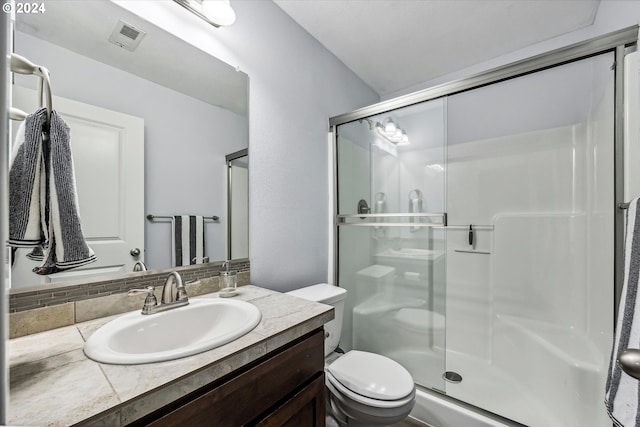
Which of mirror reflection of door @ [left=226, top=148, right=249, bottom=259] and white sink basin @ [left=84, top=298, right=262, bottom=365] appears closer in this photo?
white sink basin @ [left=84, top=298, right=262, bottom=365]

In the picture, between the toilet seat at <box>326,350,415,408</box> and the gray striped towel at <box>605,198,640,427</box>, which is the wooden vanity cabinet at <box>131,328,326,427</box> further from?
the gray striped towel at <box>605,198,640,427</box>

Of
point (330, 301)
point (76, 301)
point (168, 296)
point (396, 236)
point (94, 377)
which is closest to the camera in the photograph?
point (94, 377)

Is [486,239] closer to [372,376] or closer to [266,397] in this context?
[372,376]

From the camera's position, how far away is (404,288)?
1.82 metres

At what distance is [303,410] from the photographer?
2.83 ft

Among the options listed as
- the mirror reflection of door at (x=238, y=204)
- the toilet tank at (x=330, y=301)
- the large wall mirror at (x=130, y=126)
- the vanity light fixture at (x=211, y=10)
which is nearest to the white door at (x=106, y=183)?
the large wall mirror at (x=130, y=126)

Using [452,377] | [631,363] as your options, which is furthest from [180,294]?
[452,377]

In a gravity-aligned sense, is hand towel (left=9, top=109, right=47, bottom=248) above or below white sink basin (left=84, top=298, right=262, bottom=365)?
above

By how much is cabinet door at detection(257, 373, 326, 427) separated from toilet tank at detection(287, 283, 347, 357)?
1.75 ft

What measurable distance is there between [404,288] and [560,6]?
1882mm

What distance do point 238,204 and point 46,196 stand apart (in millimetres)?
730

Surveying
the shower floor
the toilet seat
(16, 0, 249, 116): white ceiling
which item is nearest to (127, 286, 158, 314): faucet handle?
(16, 0, 249, 116): white ceiling

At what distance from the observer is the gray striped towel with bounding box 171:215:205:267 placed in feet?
3.59

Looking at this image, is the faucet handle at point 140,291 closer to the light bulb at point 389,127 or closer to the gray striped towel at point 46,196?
the gray striped towel at point 46,196
